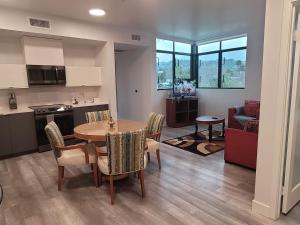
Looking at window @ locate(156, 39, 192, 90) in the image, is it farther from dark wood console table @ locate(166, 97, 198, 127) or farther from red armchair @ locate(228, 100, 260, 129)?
red armchair @ locate(228, 100, 260, 129)

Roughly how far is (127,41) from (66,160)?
3426 millimetres

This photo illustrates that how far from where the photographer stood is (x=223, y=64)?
641 centimetres

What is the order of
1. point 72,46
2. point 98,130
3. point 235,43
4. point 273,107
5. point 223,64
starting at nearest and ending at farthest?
point 273,107 → point 98,130 → point 72,46 → point 235,43 → point 223,64

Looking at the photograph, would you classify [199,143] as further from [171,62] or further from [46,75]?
[46,75]

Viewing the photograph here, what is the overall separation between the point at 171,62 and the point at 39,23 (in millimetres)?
3819

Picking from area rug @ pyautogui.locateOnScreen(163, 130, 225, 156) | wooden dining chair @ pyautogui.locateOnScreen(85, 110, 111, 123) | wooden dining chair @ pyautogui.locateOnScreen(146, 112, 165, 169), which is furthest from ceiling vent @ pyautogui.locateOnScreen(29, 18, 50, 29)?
area rug @ pyautogui.locateOnScreen(163, 130, 225, 156)

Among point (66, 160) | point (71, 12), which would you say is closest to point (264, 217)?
point (66, 160)

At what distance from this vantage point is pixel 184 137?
5.03m

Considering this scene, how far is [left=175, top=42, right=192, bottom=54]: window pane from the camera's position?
662cm

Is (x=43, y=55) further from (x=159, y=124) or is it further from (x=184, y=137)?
(x=184, y=137)

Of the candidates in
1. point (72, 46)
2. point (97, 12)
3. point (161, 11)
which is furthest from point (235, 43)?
point (72, 46)

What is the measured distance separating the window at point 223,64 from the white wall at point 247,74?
21 centimetres

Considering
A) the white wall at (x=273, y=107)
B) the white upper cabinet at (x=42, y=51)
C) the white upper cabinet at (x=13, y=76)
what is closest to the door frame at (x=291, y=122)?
the white wall at (x=273, y=107)

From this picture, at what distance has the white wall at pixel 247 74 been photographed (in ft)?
16.0
